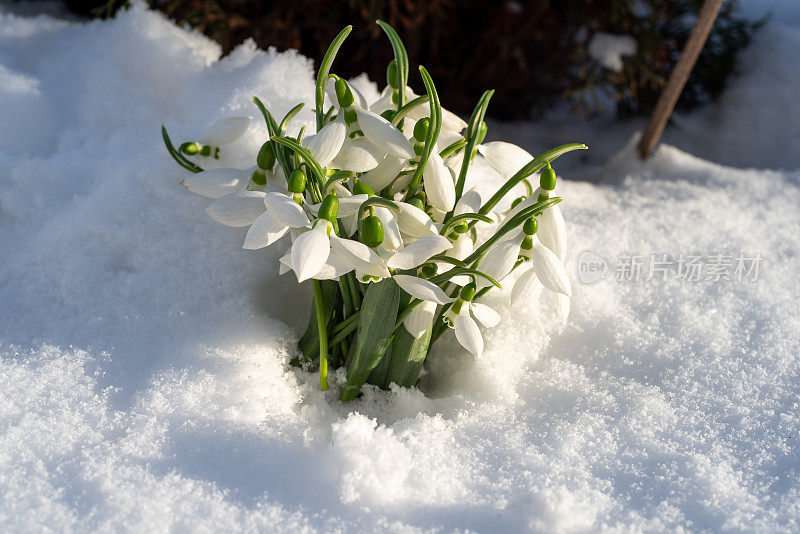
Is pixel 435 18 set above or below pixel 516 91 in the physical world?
above

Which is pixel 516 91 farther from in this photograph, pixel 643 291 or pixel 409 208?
pixel 409 208

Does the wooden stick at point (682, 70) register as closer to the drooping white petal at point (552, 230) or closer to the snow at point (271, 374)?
the snow at point (271, 374)

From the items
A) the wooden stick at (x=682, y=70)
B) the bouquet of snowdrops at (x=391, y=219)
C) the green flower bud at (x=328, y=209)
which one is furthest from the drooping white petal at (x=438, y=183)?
the wooden stick at (x=682, y=70)

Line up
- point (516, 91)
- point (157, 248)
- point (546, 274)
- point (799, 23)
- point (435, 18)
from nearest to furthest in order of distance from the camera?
point (546, 274) < point (157, 248) < point (435, 18) < point (516, 91) < point (799, 23)

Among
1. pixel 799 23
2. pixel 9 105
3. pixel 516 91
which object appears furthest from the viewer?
pixel 799 23

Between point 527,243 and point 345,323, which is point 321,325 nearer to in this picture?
point 345,323

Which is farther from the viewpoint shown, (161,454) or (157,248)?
(157,248)

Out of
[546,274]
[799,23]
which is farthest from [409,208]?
[799,23]
